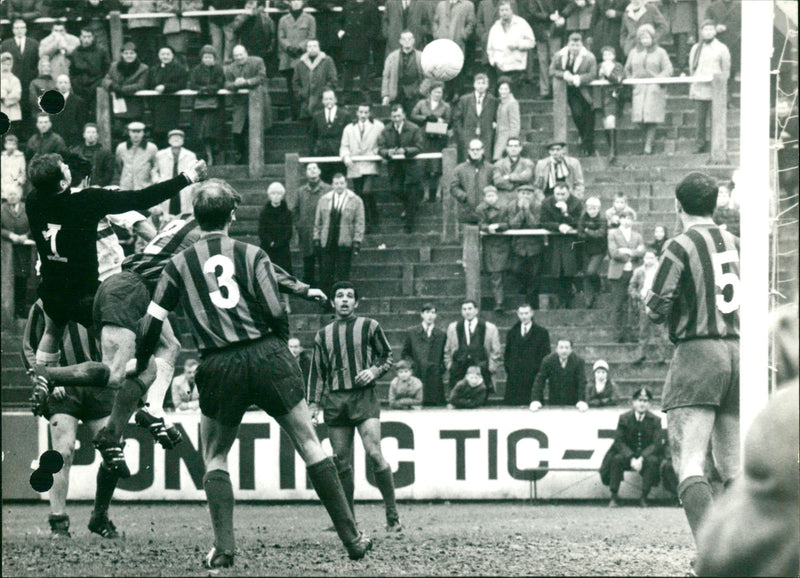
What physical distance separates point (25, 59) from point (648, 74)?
8158 millimetres

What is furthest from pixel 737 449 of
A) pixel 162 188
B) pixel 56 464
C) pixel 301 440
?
pixel 56 464

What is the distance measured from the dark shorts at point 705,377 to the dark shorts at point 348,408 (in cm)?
419

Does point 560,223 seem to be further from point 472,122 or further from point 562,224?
point 472,122

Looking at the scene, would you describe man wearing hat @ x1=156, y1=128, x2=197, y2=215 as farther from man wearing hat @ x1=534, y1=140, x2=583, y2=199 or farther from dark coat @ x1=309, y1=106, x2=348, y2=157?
man wearing hat @ x1=534, y1=140, x2=583, y2=199

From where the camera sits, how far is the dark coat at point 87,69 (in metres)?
17.6

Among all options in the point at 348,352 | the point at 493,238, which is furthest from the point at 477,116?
the point at 348,352

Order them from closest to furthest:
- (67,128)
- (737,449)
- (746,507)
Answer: (746,507), (737,449), (67,128)

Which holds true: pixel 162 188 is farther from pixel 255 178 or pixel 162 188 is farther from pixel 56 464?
pixel 255 178

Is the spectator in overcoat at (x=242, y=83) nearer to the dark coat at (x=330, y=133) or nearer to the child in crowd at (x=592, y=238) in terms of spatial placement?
the dark coat at (x=330, y=133)

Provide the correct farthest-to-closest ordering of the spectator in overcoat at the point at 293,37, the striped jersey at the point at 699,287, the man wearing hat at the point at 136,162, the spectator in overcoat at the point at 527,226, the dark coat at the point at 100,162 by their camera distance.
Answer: the spectator in overcoat at the point at 293,37, the man wearing hat at the point at 136,162, the spectator in overcoat at the point at 527,226, the dark coat at the point at 100,162, the striped jersey at the point at 699,287

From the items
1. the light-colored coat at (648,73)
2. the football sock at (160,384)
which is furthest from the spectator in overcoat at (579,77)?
the football sock at (160,384)

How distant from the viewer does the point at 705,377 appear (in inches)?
251

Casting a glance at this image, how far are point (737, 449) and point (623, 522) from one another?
19.1 feet

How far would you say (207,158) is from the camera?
18.0m
